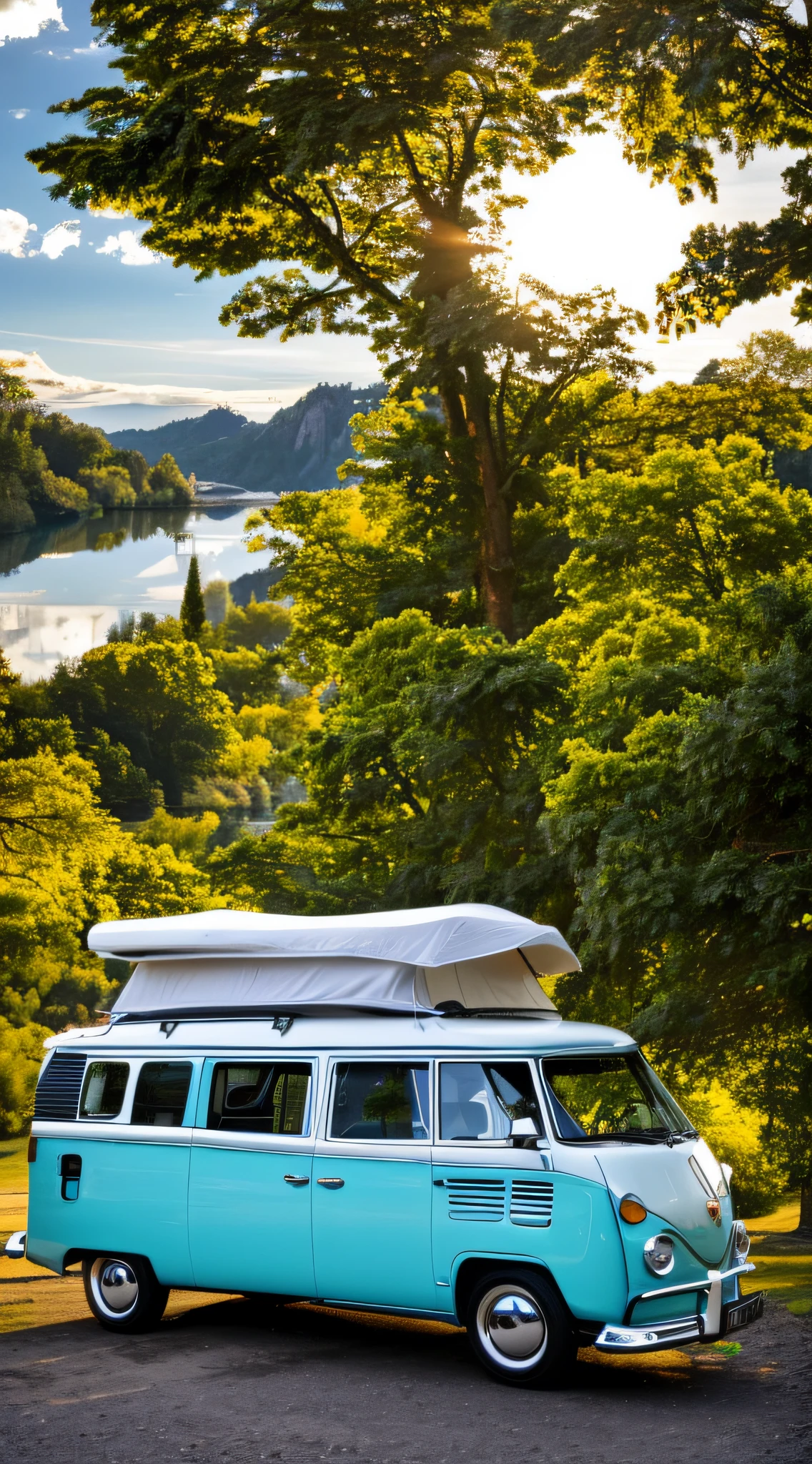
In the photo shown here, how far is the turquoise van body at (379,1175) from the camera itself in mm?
7797

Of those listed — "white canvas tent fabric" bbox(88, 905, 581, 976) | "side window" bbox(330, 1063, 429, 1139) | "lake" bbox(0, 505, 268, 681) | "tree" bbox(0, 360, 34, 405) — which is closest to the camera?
"side window" bbox(330, 1063, 429, 1139)

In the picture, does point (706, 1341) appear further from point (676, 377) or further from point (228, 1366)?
point (676, 377)

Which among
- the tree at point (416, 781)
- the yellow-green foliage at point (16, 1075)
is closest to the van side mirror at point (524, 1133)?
the tree at point (416, 781)

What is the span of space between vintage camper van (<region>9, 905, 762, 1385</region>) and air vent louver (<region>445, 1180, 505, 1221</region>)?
1cm

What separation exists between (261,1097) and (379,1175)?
1.11 metres

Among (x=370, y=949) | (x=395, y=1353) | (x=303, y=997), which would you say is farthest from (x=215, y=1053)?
(x=395, y=1353)

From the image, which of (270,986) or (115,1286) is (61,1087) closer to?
(115,1286)

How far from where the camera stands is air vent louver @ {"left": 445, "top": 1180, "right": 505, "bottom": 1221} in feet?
26.6

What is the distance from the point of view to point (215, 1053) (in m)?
9.61

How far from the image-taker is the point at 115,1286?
32.5ft

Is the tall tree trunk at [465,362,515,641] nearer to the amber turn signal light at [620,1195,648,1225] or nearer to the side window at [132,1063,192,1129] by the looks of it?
the side window at [132,1063,192,1129]

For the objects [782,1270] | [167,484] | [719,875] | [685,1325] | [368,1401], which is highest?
[167,484]

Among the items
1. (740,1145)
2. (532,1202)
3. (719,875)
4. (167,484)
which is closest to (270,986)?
(532,1202)

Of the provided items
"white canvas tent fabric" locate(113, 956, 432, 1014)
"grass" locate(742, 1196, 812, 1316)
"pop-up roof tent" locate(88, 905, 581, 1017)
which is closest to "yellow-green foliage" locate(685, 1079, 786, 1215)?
"grass" locate(742, 1196, 812, 1316)
